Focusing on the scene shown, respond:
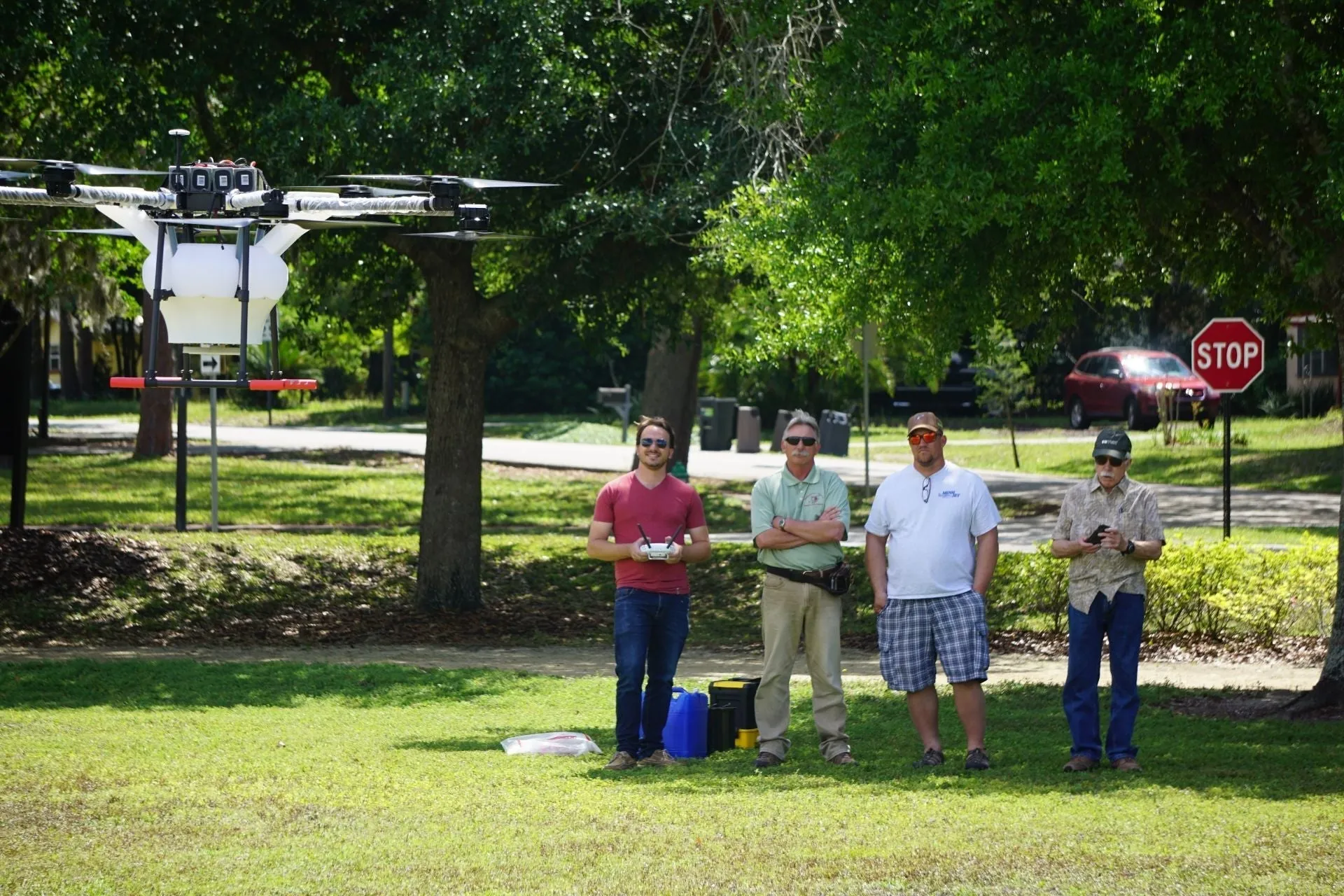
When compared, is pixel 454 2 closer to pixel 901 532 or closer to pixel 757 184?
pixel 757 184

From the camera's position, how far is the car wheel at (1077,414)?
3750 centimetres

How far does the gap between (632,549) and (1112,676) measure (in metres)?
2.54

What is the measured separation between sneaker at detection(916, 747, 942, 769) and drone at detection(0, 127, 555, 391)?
11.7ft

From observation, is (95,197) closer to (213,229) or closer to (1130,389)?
(213,229)

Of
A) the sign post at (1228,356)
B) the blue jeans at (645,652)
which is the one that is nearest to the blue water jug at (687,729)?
the blue jeans at (645,652)

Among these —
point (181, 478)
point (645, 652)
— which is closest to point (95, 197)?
point (645, 652)

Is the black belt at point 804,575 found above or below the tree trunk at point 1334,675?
above

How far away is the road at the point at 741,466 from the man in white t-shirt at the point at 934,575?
1001 centimetres

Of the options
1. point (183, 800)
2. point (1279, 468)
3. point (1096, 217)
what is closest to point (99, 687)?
point (183, 800)

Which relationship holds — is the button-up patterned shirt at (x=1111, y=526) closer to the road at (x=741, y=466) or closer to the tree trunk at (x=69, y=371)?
the road at (x=741, y=466)

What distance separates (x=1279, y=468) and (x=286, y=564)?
16455 millimetres

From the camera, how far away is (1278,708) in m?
10.7

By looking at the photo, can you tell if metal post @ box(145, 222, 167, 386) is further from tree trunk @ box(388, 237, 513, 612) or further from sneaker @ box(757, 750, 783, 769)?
tree trunk @ box(388, 237, 513, 612)

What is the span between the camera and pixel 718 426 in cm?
3538
